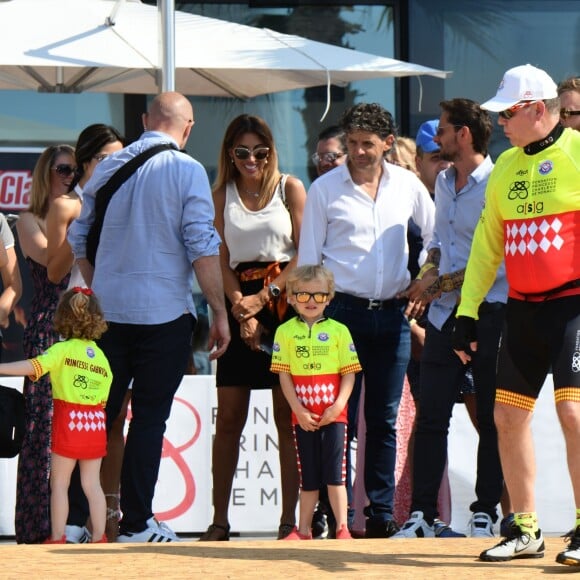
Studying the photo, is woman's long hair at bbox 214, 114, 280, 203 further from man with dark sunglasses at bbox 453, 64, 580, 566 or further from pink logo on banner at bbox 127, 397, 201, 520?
man with dark sunglasses at bbox 453, 64, 580, 566

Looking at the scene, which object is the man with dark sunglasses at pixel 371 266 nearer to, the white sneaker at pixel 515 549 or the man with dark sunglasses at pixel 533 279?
the man with dark sunglasses at pixel 533 279

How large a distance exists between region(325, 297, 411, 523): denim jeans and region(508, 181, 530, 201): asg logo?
1.90 metres

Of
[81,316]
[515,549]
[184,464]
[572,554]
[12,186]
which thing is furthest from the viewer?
[12,186]

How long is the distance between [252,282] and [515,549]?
2.46 meters

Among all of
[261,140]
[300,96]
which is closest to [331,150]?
[261,140]

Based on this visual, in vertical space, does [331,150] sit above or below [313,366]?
above

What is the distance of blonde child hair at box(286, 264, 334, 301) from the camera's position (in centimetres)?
705

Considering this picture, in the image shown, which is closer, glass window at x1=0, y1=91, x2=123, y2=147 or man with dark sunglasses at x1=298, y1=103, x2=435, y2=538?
man with dark sunglasses at x1=298, y1=103, x2=435, y2=538

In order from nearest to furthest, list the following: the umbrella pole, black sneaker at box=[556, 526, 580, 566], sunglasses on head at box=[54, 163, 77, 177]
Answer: black sneaker at box=[556, 526, 580, 566], sunglasses on head at box=[54, 163, 77, 177], the umbrella pole

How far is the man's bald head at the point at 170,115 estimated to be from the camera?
6969 mm

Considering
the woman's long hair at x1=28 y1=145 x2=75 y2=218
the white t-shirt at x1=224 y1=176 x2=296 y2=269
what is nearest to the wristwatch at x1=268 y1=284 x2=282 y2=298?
the white t-shirt at x1=224 y1=176 x2=296 y2=269

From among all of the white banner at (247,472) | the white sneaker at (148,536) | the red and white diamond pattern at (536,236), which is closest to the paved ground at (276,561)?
the white sneaker at (148,536)

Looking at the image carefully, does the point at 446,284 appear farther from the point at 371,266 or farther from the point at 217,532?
the point at 217,532

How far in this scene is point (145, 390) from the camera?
6.77 meters
